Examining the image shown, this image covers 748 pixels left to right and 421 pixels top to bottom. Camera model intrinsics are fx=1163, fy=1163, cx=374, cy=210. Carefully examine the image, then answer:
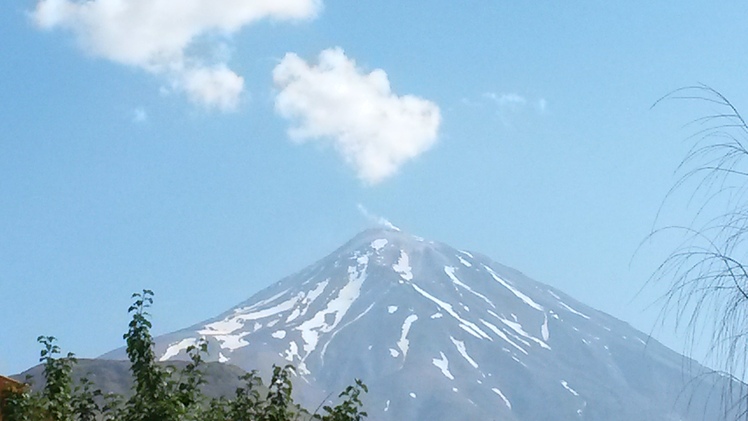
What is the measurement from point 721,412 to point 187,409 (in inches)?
146

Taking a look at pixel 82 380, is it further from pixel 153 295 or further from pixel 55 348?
pixel 153 295

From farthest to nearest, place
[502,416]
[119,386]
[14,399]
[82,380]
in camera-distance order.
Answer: [502,416] → [119,386] → [82,380] → [14,399]

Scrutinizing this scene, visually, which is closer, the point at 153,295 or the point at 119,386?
the point at 153,295

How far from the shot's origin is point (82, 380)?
8.43 m

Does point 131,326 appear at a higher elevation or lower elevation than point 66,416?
higher

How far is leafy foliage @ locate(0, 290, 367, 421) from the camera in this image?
7559 mm

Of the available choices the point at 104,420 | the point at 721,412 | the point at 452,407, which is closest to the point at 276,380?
the point at 104,420

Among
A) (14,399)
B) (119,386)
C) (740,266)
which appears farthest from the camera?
(119,386)

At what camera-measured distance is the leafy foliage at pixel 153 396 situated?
298 inches

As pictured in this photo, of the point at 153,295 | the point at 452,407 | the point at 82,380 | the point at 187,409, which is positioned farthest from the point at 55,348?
the point at 452,407

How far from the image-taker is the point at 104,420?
816 centimetres

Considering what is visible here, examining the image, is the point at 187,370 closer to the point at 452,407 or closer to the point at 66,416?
the point at 66,416

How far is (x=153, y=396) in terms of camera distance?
748cm

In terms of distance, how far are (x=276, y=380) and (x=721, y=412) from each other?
13.2 feet
